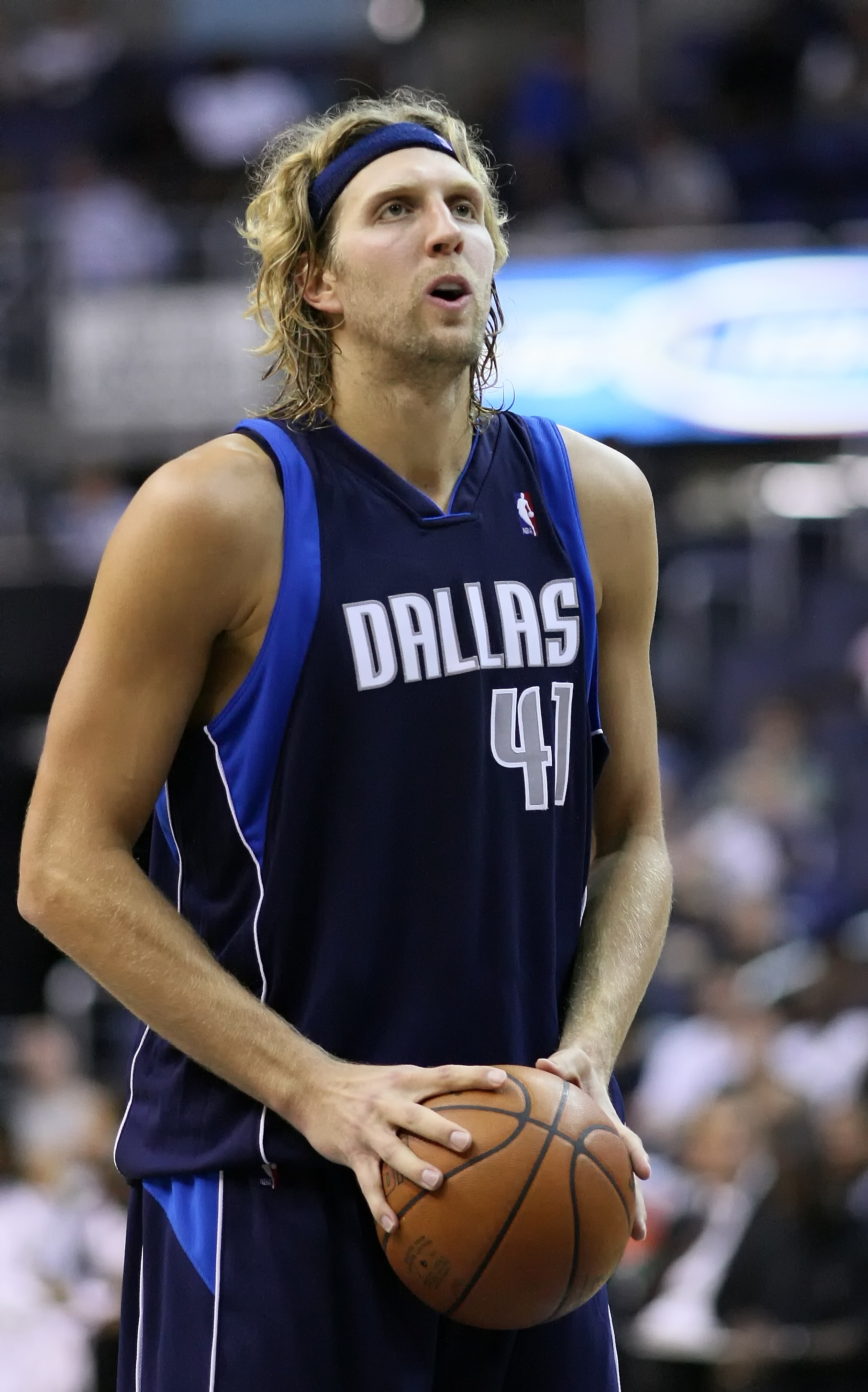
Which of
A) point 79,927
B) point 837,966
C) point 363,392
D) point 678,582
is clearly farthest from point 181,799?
point 678,582

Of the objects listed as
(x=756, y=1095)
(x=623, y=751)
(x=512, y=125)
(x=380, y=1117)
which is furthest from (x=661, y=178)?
(x=380, y=1117)

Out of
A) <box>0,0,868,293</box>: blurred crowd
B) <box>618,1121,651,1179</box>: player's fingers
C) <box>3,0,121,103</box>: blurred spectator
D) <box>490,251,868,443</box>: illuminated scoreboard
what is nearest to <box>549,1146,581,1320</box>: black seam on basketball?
<box>618,1121,651,1179</box>: player's fingers

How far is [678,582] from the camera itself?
10.5 m

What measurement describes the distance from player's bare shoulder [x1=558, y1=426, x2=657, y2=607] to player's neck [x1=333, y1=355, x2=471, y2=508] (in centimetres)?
21

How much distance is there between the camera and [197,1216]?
7.75ft

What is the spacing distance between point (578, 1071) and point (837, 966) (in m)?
Answer: 5.64

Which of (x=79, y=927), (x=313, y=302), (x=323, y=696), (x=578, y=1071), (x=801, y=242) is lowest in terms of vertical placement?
(x=801, y=242)

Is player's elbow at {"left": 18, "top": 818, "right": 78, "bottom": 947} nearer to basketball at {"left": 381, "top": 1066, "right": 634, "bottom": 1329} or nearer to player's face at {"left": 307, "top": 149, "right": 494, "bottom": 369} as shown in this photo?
basketball at {"left": 381, "top": 1066, "right": 634, "bottom": 1329}

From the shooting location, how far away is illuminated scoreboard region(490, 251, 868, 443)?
10391 millimetres

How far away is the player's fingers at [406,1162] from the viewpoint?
7.12 ft

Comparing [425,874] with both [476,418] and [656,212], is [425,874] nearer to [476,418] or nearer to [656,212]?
[476,418]

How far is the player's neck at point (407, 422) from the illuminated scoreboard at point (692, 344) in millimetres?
7853

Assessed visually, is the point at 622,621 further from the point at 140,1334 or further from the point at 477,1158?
the point at 140,1334

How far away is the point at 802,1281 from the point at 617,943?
395cm
